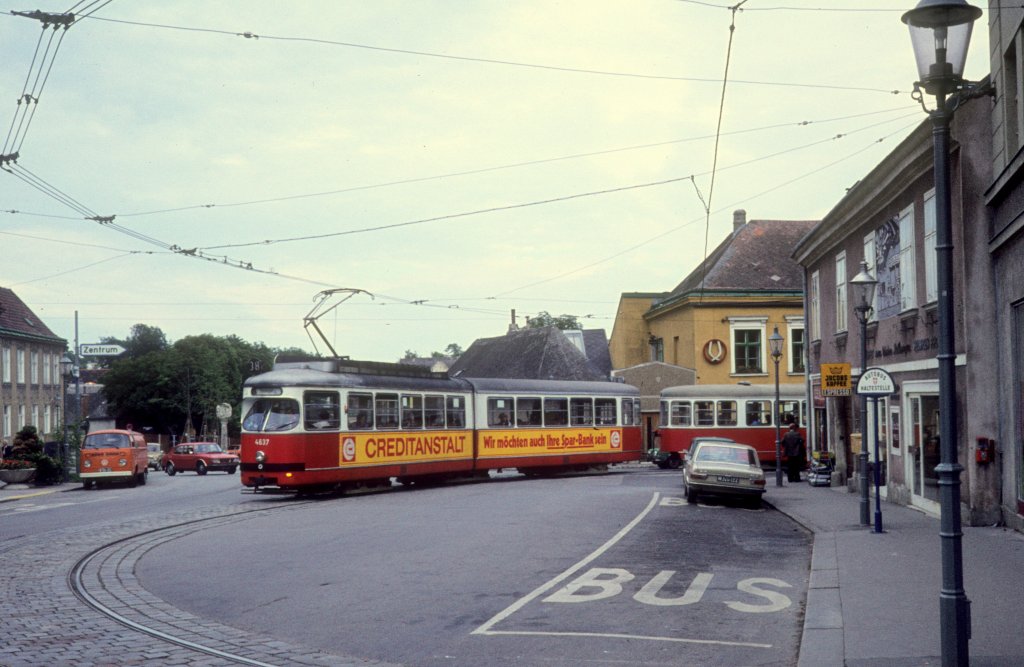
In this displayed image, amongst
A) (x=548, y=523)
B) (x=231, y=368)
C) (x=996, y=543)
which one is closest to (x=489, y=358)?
(x=231, y=368)

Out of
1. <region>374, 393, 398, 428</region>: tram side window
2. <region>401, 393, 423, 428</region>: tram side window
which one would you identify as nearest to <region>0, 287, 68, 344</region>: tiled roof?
<region>401, 393, 423, 428</region>: tram side window

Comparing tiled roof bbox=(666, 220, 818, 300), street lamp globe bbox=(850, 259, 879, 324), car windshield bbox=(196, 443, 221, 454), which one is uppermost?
tiled roof bbox=(666, 220, 818, 300)

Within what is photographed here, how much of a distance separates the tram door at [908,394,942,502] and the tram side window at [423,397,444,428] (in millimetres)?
13054

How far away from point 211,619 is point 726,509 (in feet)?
47.1

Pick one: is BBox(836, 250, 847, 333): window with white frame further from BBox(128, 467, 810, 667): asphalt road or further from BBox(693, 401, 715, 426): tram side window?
BBox(693, 401, 715, 426): tram side window

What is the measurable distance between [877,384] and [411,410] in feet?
49.8

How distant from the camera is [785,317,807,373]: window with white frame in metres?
50.8

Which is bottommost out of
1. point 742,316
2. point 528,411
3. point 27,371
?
point 528,411

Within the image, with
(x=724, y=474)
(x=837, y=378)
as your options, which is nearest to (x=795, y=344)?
(x=724, y=474)

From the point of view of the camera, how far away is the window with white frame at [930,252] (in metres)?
20.1

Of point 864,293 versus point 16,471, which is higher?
point 864,293

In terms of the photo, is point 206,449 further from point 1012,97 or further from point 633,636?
point 633,636

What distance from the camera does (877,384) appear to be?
1658cm

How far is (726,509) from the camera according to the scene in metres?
22.5
